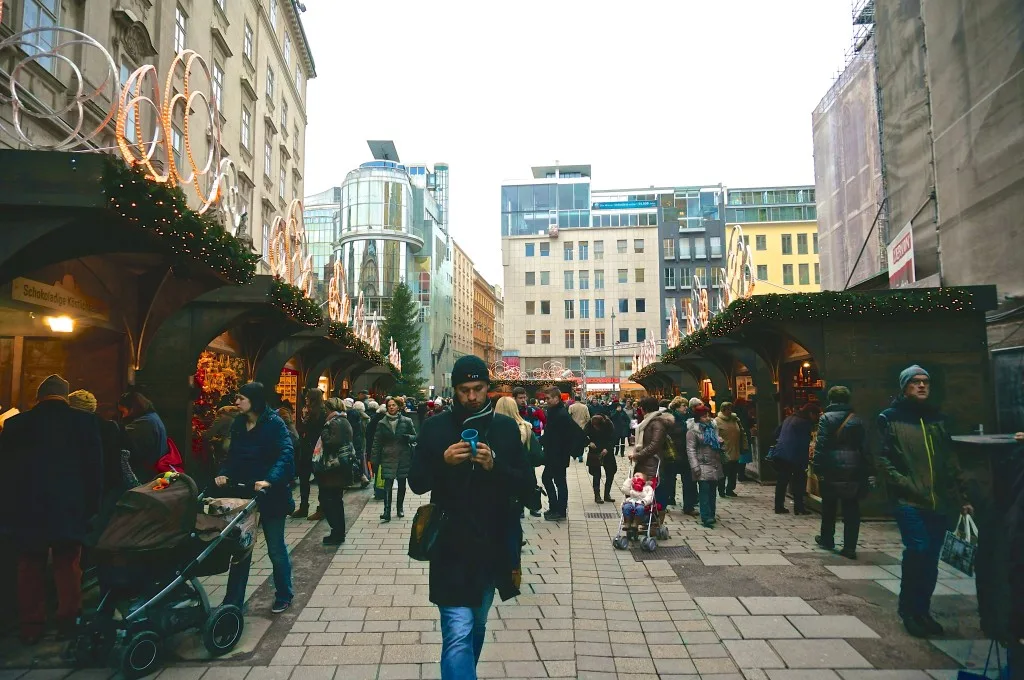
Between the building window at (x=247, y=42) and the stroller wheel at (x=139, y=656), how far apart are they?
25.3 metres

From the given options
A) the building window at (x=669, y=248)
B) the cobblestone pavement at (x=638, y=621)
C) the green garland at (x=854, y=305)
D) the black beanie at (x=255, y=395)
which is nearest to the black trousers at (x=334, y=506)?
the cobblestone pavement at (x=638, y=621)

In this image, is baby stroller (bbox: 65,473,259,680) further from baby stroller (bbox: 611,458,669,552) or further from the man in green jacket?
the man in green jacket

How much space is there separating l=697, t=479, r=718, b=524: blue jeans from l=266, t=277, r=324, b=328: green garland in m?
6.82

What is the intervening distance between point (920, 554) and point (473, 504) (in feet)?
12.3

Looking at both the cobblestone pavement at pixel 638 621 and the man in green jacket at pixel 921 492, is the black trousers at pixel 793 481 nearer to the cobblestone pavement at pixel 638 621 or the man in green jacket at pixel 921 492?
the cobblestone pavement at pixel 638 621

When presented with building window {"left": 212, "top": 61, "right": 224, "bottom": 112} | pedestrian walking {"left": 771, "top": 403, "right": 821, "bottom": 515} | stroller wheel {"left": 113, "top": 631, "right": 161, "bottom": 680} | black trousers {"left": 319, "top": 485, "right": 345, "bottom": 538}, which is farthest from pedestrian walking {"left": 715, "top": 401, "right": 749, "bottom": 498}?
building window {"left": 212, "top": 61, "right": 224, "bottom": 112}

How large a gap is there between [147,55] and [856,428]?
17.5m

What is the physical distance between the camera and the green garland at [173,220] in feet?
16.9

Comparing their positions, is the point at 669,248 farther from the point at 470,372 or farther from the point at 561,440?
the point at 470,372

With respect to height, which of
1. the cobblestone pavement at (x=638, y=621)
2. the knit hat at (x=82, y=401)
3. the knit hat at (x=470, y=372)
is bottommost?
the cobblestone pavement at (x=638, y=621)

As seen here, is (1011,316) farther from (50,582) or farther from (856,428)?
(50,582)

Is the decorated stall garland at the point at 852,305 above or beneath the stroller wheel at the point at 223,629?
above

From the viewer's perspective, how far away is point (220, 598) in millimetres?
5855

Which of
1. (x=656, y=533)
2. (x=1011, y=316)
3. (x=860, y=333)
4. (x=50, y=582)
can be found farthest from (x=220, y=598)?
(x=1011, y=316)
